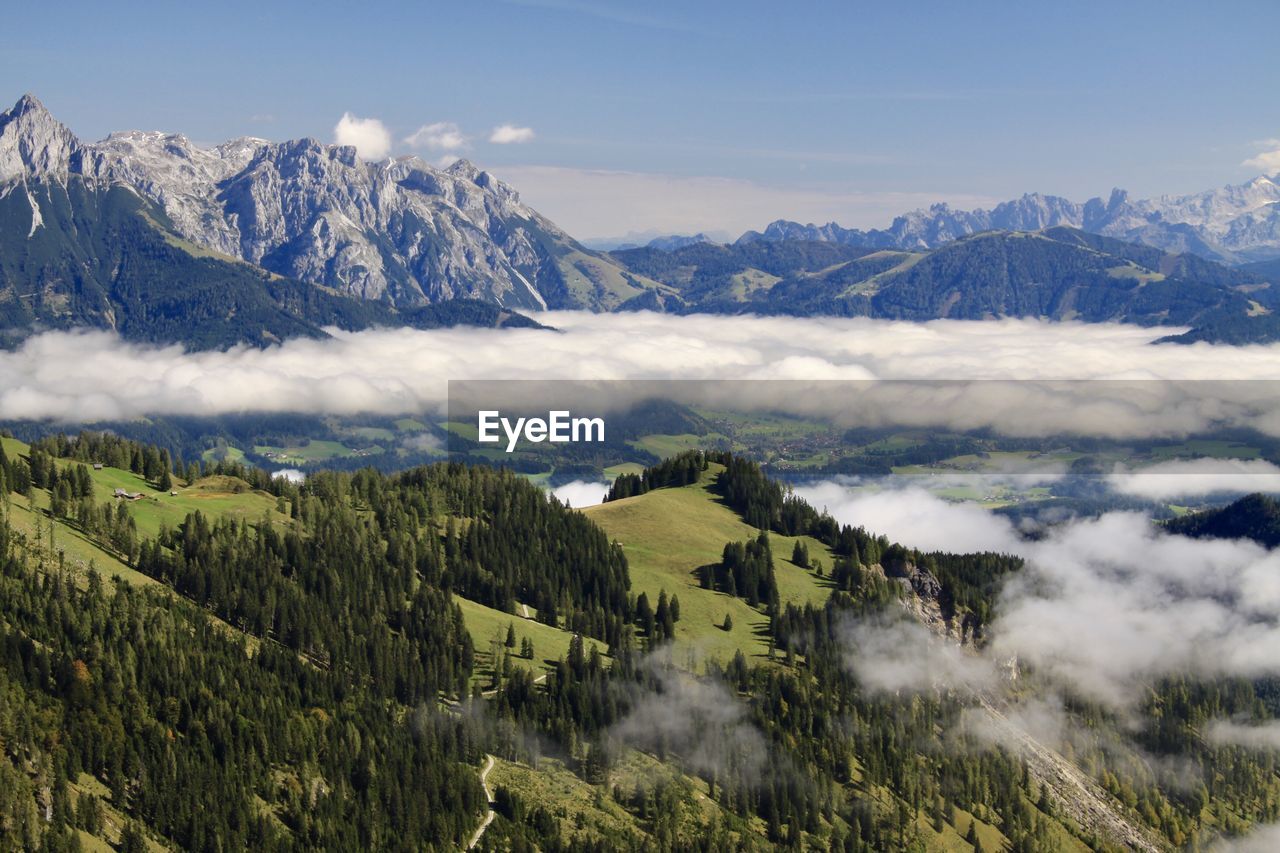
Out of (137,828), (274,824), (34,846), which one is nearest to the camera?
(34,846)

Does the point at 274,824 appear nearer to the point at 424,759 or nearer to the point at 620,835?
the point at 424,759

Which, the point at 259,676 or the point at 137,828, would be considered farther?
the point at 259,676

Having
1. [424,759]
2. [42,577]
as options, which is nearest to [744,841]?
[424,759]

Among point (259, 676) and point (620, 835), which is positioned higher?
point (259, 676)

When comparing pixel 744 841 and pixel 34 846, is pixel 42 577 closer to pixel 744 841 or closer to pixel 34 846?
pixel 34 846

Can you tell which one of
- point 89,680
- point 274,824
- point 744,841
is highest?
point 89,680

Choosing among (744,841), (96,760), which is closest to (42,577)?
(96,760)

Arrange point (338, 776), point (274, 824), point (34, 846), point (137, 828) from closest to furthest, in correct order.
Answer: point (34, 846)
point (137, 828)
point (274, 824)
point (338, 776)
